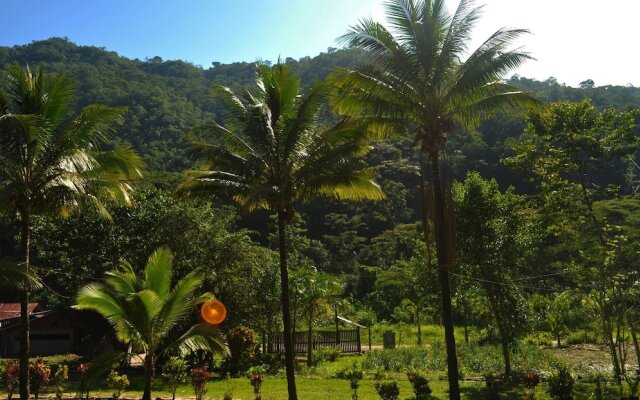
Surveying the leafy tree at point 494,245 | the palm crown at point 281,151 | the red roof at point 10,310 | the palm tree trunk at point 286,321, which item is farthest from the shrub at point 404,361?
the red roof at point 10,310

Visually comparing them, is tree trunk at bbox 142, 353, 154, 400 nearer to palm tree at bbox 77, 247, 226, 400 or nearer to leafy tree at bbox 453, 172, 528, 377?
palm tree at bbox 77, 247, 226, 400

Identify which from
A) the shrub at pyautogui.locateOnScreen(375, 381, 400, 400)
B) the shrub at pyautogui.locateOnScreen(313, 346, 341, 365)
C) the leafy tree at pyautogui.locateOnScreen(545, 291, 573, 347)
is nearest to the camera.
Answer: the shrub at pyautogui.locateOnScreen(375, 381, 400, 400)

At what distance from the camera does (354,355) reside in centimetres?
2628

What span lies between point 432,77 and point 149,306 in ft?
24.8

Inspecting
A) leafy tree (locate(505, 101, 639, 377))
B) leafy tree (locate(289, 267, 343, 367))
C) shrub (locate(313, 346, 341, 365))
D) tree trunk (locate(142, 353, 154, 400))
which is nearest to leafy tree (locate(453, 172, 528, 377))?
leafy tree (locate(505, 101, 639, 377))

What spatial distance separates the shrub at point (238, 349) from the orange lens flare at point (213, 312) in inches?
37.7

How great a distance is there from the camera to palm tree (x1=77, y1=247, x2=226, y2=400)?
11094 millimetres

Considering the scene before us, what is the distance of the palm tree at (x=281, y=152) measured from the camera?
12.0 m

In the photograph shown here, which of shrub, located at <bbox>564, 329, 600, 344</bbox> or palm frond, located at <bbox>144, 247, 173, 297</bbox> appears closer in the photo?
palm frond, located at <bbox>144, 247, 173, 297</bbox>

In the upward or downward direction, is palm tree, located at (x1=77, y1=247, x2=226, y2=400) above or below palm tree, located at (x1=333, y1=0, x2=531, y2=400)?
below

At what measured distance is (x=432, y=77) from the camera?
37.7ft

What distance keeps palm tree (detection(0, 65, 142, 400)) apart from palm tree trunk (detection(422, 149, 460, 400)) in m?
6.82

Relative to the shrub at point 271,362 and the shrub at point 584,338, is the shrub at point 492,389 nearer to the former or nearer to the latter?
the shrub at point 271,362

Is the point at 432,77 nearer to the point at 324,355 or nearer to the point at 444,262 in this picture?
the point at 444,262
